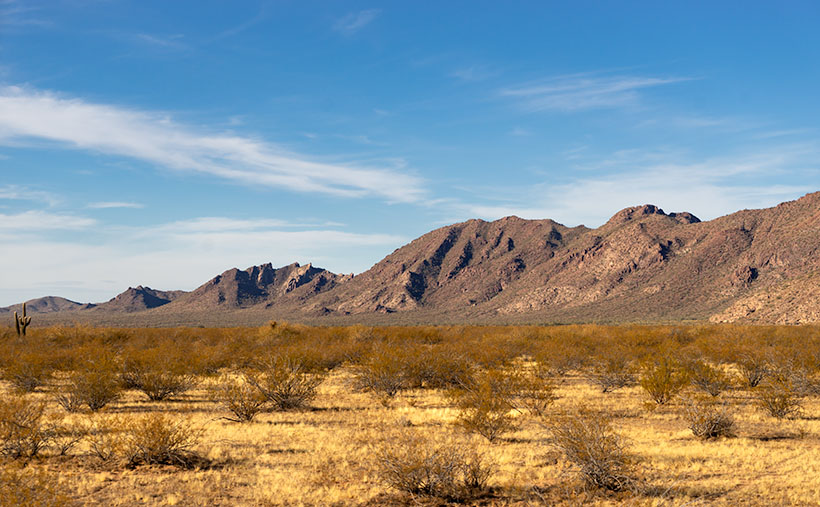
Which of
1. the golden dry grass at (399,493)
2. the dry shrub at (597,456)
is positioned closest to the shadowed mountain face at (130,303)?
the golden dry grass at (399,493)

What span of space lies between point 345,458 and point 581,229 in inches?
6063

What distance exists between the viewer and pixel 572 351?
3145 cm

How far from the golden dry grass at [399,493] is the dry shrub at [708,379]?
6.71ft

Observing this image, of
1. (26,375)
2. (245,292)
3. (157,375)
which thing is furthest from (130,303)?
Result: (157,375)

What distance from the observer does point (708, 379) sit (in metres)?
22.0

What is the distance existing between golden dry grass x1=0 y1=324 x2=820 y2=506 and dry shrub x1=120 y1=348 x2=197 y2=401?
238cm

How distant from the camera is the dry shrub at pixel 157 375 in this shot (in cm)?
2191

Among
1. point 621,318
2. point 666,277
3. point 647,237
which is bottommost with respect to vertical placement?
point 621,318

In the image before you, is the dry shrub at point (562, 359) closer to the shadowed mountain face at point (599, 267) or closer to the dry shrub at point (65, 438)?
the dry shrub at point (65, 438)

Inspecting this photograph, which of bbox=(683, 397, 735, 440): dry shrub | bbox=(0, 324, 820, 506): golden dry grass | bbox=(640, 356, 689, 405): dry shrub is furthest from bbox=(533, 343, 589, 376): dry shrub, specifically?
bbox=(683, 397, 735, 440): dry shrub

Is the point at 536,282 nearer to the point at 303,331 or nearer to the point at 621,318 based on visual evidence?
the point at 621,318

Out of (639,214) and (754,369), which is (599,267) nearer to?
(639,214)

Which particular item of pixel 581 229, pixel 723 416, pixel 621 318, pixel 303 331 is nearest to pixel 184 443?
pixel 723 416

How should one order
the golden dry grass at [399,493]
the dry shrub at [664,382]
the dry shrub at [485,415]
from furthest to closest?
1. the dry shrub at [664,382]
2. the dry shrub at [485,415]
3. the golden dry grass at [399,493]
